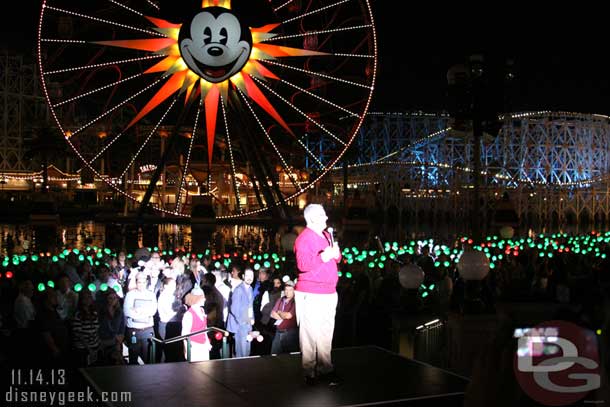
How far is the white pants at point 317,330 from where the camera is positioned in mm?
7082

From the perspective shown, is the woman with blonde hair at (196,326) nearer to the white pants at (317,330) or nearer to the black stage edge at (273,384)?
the black stage edge at (273,384)

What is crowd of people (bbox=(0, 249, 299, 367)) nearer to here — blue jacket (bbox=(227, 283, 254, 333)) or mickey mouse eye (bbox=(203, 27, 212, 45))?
blue jacket (bbox=(227, 283, 254, 333))

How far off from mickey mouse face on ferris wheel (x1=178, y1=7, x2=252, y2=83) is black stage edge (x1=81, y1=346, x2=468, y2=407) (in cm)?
1105

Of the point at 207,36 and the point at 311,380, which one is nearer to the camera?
the point at 311,380

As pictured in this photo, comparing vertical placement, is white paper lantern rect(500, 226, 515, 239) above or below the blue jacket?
above

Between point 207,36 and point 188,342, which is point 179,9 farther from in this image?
point 188,342

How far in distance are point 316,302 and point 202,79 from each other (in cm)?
1279

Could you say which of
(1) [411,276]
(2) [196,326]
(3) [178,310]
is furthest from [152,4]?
(1) [411,276]

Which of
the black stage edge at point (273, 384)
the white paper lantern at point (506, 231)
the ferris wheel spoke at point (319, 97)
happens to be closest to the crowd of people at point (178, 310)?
the black stage edge at point (273, 384)

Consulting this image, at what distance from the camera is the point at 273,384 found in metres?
6.98

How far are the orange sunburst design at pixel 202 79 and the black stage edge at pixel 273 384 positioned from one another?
38.0 feet

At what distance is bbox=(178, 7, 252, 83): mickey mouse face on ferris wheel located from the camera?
17.7m

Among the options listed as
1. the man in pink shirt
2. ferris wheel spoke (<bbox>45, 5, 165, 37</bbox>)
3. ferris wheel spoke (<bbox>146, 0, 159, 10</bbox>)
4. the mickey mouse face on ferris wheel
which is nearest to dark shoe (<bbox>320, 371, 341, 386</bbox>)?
the man in pink shirt

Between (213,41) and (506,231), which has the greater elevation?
(213,41)
